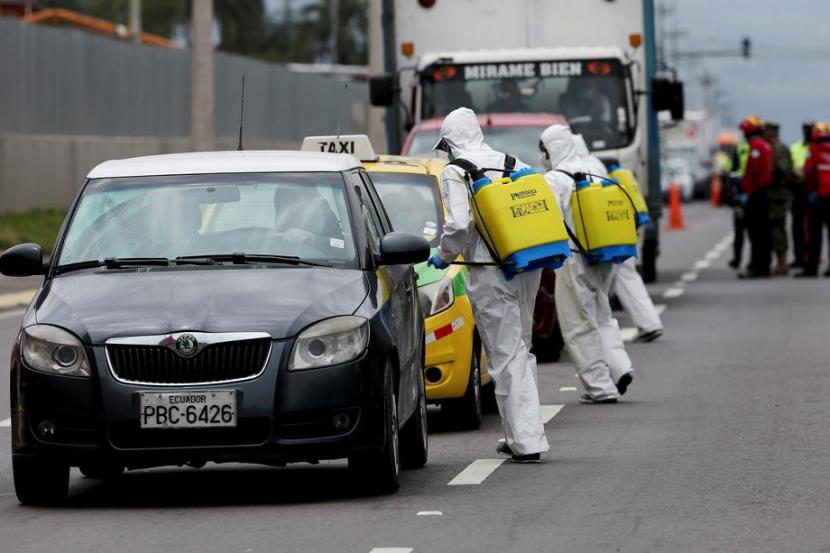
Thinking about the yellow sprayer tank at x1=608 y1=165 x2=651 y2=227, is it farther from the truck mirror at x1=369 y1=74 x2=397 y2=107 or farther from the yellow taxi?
the truck mirror at x1=369 y1=74 x2=397 y2=107

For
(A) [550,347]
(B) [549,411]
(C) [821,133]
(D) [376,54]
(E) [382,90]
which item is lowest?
(B) [549,411]

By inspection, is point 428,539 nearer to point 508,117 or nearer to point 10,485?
point 10,485

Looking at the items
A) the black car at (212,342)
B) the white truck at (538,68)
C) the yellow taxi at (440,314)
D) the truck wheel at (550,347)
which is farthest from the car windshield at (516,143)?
the black car at (212,342)

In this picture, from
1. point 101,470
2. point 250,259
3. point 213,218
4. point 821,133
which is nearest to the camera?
point 250,259

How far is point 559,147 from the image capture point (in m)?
13.6

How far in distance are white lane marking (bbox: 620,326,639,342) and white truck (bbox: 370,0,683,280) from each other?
8.02 feet

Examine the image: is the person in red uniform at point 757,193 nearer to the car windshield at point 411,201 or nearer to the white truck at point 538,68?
the white truck at point 538,68

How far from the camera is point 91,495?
33.1ft

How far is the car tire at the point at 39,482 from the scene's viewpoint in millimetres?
9492

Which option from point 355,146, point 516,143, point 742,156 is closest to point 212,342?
point 355,146

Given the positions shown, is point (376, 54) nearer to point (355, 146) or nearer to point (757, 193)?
point (757, 193)

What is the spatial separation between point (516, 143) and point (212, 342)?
9.78 meters

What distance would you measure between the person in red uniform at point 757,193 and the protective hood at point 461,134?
16059mm

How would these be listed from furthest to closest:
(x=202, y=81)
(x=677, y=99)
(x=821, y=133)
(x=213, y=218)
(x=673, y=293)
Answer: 1. (x=202, y=81)
2. (x=821, y=133)
3. (x=673, y=293)
4. (x=677, y=99)
5. (x=213, y=218)
